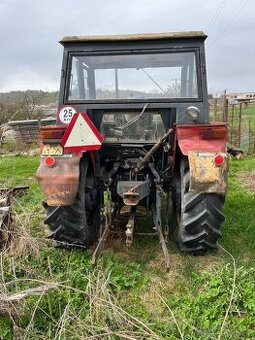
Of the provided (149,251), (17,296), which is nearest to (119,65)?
(149,251)

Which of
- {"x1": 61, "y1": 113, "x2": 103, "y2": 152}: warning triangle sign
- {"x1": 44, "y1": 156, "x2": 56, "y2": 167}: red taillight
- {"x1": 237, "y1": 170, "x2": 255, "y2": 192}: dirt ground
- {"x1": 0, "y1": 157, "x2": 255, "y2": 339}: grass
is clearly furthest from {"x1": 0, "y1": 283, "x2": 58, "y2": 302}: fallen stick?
{"x1": 237, "y1": 170, "x2": 255, "y2": 192}: dirt ground

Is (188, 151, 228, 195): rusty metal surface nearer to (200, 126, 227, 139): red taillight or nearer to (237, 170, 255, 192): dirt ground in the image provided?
(200, 126, 227, 139): red taillight

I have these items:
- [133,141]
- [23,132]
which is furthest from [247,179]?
[23,132]

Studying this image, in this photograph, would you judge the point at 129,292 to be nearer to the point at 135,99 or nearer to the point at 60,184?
the point at 60,184

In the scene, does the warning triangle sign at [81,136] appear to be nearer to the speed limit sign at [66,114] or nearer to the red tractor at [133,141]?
the red tractor at [133,141]

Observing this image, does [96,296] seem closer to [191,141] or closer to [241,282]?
[241,282]

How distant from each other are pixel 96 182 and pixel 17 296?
1899 mm

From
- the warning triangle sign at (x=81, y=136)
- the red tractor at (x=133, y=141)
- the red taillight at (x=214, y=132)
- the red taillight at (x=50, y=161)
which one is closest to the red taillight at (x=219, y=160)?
the red tractor at (x=133, y=141)

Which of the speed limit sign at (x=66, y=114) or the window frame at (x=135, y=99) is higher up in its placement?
the window frame at (x=135, y=99)

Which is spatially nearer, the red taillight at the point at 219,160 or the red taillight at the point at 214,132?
the red taillight at the point at 219,160

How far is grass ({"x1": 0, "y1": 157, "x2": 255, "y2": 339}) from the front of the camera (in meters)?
3.10

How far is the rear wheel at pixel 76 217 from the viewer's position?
13.9 feet

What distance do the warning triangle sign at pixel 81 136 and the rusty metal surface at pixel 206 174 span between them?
0.89m

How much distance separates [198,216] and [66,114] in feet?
5.64
